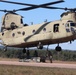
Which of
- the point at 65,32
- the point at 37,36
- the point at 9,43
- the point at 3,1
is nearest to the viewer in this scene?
the point at 3,1

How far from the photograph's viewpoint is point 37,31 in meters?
38.8

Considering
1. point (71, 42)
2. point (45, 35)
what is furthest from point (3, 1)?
point (71, 42)

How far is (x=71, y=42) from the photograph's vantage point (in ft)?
120

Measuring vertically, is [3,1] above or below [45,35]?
above

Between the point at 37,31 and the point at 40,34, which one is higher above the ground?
the point at 37,31

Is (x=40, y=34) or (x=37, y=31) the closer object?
(x=40, y=34)

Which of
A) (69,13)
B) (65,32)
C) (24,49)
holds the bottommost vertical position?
(24,49)

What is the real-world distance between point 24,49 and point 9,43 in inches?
96.2

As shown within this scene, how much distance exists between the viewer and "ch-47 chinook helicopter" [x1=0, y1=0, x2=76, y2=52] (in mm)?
35500

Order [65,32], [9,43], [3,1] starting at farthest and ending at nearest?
[9,43]
[65,32]
[3,1]

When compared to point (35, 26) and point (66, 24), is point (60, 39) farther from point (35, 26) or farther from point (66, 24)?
point (35, 26)

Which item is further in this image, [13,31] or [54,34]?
[13,31]

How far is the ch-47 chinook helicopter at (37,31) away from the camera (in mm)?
35500

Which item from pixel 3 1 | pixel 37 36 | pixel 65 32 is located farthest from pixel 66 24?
pixel 3 1
